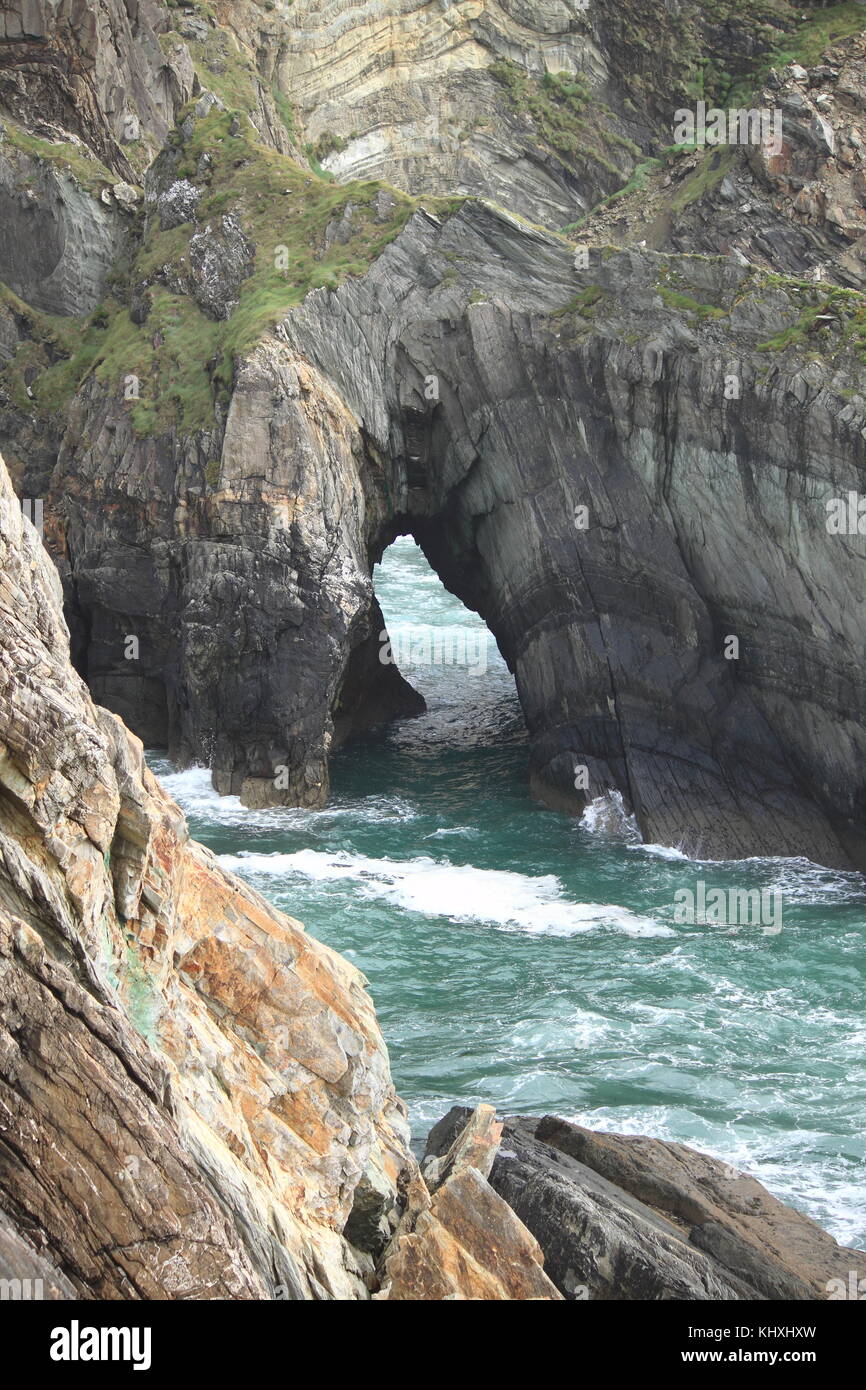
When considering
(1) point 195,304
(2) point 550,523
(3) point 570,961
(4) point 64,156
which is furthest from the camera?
(4) point 64,156

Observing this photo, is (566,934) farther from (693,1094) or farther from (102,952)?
(102,952)

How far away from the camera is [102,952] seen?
12297 mm

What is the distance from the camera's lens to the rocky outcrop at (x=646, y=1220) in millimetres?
16500

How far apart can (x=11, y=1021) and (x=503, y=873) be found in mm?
27452

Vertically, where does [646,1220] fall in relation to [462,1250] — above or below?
below

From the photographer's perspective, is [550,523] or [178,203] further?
[178,203]

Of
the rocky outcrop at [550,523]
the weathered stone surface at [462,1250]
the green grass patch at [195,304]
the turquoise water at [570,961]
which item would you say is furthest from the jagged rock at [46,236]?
the weathered stone surface at [462,1250]

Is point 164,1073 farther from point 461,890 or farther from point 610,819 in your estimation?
point 610,819

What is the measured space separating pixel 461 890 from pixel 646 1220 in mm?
18379

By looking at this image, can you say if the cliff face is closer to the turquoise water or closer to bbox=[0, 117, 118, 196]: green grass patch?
the turquoise water

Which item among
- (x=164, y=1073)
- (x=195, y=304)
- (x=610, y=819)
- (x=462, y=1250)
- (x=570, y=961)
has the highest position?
(x=195, y=304)

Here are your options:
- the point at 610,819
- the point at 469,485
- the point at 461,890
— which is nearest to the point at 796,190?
the point at 469,485

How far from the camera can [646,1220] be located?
1784 cm

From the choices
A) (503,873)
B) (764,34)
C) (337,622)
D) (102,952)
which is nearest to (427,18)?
(764,34)
